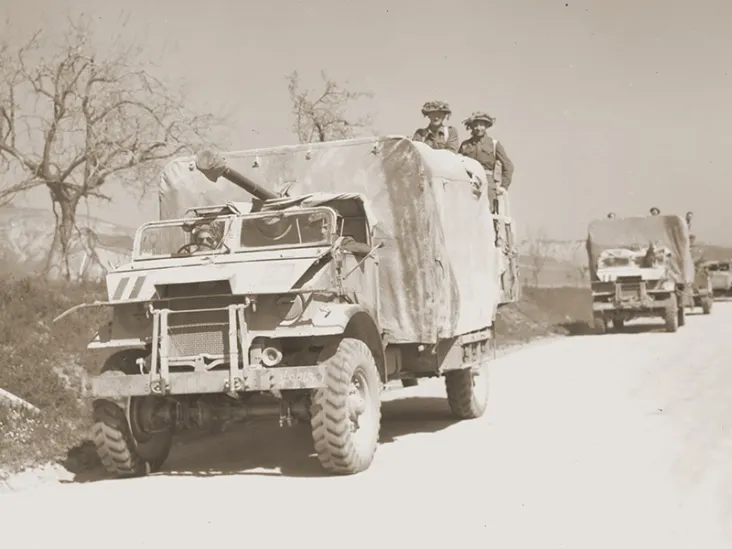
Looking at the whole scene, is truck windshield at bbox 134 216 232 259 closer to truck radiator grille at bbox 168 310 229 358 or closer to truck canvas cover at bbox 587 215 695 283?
truck radiator grille at bbox 168 310 229 358

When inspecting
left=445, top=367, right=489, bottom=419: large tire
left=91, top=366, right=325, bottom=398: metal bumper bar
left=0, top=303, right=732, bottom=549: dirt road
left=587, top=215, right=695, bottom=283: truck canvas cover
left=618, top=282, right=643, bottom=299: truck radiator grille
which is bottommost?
left=0, top=303, right=732, bottom=549: dirt road

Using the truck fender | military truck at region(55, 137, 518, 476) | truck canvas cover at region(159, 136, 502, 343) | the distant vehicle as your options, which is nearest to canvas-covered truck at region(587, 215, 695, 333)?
the distant vehicle

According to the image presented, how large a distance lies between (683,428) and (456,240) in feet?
9.04

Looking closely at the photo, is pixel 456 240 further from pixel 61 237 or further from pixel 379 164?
pixel 61 237

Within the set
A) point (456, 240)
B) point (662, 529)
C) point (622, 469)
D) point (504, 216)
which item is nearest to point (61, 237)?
point (504, 216)

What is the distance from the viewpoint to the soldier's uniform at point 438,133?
11664 millimetres

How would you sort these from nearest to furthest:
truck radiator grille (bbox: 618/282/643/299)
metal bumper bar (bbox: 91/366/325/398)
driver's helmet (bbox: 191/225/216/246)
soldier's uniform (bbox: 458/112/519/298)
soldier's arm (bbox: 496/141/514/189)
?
metal bumper bar (bbox: 91/366/325/398), driver's helmet (bbox: 191/225/216/246), soldier's uniform (bbox: 458/112/519/298), soldier's arm (bbox: 496/141/514/189), truck radiator grille (bbox: 618/282/643/299)

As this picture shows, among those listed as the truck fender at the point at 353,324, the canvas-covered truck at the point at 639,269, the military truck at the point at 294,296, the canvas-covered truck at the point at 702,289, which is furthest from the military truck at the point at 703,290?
the truck fender at the point at 353,324

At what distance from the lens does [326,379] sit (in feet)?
24.8

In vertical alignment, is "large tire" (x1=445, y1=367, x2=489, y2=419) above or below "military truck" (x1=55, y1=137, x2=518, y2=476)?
below

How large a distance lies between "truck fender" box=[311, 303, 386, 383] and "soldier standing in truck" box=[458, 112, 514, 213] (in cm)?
416

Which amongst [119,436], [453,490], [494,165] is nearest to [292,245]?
[119,436]

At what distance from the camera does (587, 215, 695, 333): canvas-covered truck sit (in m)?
24.8

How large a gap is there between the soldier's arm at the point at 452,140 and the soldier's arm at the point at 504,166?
2.67 feet
